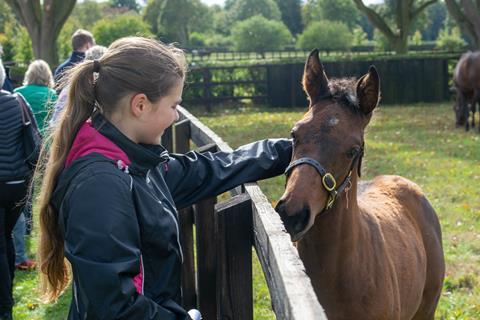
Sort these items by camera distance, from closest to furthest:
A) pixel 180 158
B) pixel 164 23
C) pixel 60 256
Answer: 1. pixel 60 256
2. pixel 180 158
3. pixel 164 23

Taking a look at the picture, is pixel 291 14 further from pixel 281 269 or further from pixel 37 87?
pixel 281 269

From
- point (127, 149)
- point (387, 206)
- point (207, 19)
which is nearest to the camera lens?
point (127, 149)

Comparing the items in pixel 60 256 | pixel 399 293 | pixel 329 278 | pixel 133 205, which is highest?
pixel 133 205

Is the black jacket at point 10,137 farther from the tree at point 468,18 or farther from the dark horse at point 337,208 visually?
the tree at point 468,18

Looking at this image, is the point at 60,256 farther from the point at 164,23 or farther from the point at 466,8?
the point at 164,23

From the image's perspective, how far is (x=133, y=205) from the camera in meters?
2.14

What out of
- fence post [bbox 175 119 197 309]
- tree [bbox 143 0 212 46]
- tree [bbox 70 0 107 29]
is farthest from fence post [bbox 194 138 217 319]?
tree [bbox 70 0 107 29]

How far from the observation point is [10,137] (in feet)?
A: 17.4

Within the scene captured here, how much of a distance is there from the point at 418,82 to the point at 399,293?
21520 millimetres

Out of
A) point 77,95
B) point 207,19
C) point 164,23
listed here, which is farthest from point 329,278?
point 207,19

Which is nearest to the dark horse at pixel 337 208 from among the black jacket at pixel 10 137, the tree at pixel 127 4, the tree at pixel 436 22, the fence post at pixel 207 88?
the black jacket at pixel 10 137

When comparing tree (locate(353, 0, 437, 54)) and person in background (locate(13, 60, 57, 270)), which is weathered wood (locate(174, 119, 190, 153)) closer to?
person in background (locate(13, 60, 57, 270))

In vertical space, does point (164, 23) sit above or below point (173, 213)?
above

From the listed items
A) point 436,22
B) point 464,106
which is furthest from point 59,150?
point 436,22
